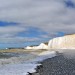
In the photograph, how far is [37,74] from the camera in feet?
70.8

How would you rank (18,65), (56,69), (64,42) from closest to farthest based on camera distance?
(56,69) → (18,65) → (64,42)

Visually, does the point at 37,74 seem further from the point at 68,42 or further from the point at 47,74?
the point at 68,42

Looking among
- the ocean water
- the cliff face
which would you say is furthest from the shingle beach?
the cliff face

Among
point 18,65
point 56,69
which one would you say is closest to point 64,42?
point 18,65

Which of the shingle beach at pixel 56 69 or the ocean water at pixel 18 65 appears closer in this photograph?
the shingle beach at pixel 56 69

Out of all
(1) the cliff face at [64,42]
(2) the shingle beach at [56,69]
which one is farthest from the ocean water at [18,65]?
(1) the cliff face at [64,42]

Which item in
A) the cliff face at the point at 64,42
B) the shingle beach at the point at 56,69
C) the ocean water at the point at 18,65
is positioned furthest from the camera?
the cliff face at the point at 64,42

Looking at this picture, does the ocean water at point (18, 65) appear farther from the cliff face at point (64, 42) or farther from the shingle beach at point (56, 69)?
the cliff face at point (64, 42)

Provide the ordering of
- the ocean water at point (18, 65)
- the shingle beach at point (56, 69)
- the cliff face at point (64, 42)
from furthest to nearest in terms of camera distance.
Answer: the cliff face at point (64, 42)
the ocean water at point (18, 65)
the shingle beach at point (56, 69)

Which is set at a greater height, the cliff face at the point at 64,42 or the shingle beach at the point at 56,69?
the cliff face at the point at 64,42

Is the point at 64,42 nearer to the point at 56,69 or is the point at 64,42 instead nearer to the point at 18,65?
the point at 18,65

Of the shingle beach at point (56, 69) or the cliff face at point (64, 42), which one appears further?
the cliff face at point (64, 42)

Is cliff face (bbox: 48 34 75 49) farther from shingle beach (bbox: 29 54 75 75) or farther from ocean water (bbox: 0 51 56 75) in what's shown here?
shingle beach (bbox: 29 54 75 75)

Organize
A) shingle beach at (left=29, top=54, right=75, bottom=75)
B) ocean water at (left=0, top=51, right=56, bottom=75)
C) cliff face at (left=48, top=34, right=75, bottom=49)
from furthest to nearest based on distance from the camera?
1. cliff face at (left=48, top=34, right=75, bottom=49)
2. ocean water at (left=0, top=51, right=56, bottom=75)
3. shingle beach at (left=29, top=54, right=75, bottom=75)
